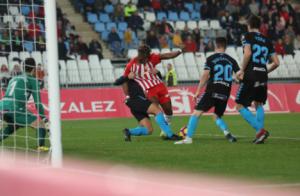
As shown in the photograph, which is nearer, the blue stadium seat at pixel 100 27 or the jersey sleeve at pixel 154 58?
the jersey sleeve at pixel 154 58

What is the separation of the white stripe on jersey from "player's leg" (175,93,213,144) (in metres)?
1.61

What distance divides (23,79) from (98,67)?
678 inches

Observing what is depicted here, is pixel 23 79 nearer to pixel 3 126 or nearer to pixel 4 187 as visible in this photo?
pixel 3 126

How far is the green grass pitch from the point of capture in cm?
1057

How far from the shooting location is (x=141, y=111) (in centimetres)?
1609

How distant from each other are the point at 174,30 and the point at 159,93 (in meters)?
18.6

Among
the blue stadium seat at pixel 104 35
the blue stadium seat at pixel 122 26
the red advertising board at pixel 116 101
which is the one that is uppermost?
the blue stadium seat at pixel 122 26

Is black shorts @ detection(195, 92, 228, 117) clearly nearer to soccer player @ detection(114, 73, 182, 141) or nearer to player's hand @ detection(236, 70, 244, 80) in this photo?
player's hand @ detection(236, 70, 244, 80)

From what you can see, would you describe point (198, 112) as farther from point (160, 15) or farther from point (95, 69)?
point (160, 15)

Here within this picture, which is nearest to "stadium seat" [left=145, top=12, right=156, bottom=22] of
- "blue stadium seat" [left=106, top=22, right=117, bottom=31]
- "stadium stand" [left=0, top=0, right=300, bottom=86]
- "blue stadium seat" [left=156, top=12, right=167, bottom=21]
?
"stadium stand" [left=0, top=0, right=300, bottom=86]

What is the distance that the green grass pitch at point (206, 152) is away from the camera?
10570 mm

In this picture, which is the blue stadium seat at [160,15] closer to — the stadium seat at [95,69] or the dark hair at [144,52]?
the stadium seat at [95,69]

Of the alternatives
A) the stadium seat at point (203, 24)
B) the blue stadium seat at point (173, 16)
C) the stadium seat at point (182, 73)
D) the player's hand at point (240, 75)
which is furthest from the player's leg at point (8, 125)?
the blue stadium seat at point (173, 16)

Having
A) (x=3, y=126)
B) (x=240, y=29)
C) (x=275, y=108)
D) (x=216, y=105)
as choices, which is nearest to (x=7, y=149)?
(x=3, y=126)
